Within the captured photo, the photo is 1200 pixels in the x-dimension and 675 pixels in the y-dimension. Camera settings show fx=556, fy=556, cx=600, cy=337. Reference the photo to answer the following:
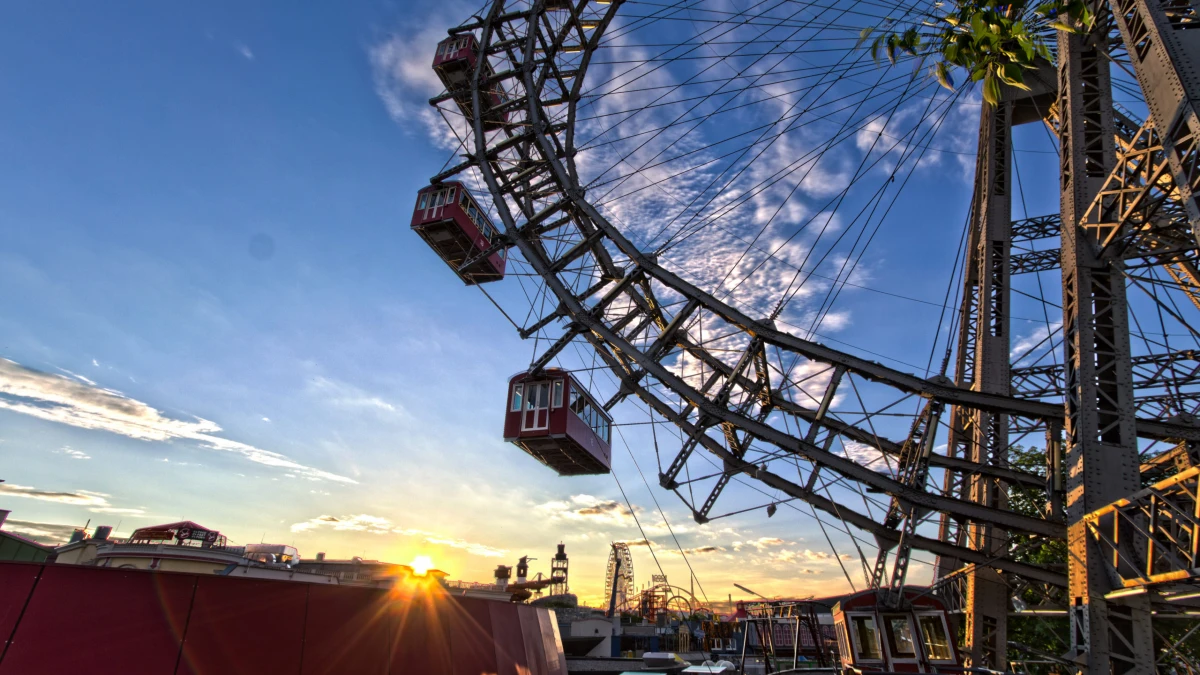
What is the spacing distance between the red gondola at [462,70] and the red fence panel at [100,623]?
18499 millimetres

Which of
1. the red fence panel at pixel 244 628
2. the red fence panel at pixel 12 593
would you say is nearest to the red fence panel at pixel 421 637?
the red fence panel at pixel 244 628

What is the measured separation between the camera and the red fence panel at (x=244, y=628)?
681cm

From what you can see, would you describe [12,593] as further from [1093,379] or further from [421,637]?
[1093,379]

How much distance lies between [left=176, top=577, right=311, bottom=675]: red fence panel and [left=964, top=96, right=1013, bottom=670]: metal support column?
13.0 m

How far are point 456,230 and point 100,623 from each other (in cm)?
1609

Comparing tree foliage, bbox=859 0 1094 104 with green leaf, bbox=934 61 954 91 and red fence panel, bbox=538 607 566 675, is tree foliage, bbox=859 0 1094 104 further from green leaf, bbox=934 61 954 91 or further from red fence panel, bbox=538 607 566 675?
red fence panel, bbox=538 607 566 675

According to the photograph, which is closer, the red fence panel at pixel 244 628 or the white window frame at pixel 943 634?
the red fence panel at pixel 244 628

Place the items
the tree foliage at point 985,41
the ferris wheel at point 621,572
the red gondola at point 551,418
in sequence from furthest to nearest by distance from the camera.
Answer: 1. the ferris wheel at point 621,572
2. the red gondola at point 551,418
3. the tree foliage at point 985,41

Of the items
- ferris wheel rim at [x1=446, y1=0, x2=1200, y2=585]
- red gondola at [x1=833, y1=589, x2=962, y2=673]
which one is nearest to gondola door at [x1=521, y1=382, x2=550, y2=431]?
ferris wheel rim at [x1=446, y1=0, x2=1200, y2=585]

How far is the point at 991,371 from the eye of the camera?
45.1ft

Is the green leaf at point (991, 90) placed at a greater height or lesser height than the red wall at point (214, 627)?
greater

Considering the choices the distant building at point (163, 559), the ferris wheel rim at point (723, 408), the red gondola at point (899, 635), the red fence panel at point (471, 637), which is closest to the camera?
the red fence panel at point (471, 637)

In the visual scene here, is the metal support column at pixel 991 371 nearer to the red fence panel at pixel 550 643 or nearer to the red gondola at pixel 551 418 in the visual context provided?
the red fence panel at pixel 550 643

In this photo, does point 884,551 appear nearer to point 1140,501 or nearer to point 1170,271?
point 1140,501
